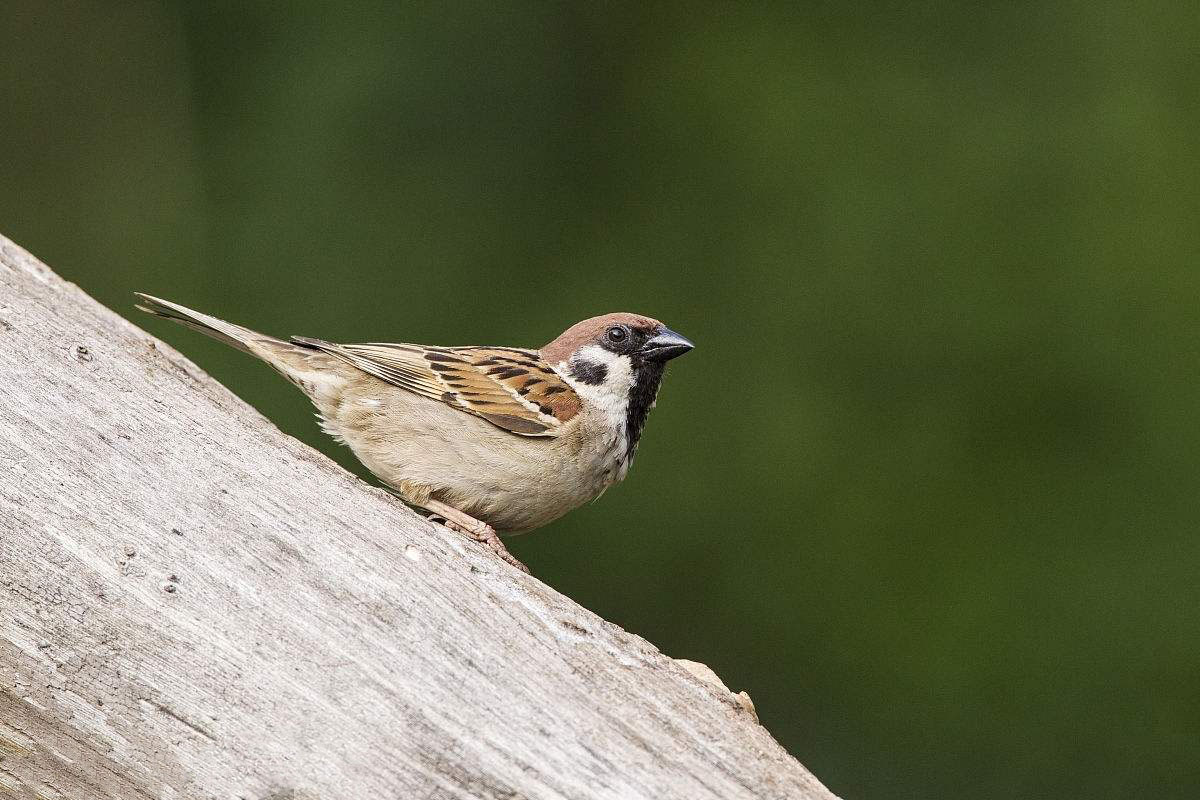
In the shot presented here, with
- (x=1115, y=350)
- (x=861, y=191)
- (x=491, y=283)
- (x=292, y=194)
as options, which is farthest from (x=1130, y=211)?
(x=292, y=194)

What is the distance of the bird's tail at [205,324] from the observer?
9.67 ft

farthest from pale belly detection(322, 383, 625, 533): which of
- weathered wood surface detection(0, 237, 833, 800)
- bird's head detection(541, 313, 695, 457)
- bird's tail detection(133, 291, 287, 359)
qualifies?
weathered wood surface detection(0, 237, 833, 800)

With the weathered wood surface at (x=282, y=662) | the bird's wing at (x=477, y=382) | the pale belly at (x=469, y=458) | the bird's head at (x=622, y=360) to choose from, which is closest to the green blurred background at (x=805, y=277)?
the bird's head at (x=622, y=360)

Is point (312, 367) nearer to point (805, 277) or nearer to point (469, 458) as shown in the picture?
point (469, 458)

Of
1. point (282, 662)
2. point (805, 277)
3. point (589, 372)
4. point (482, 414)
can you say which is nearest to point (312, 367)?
point (482, 414)

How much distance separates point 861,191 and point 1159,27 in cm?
125

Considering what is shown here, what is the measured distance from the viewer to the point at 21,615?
6.87 feet

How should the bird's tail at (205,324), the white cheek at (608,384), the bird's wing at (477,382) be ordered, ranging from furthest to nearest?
the white cheek at (608,384) < the bird's wing at (477,382) < the bird's tail at (205,324)

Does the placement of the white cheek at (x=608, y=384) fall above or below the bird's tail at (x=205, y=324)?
below

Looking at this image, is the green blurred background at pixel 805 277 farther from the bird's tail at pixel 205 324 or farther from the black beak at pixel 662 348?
the bird's tail at pixel 205 324

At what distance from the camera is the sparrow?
10.4 ft

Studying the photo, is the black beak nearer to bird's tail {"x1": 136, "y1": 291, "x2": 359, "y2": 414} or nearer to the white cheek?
the white cheek

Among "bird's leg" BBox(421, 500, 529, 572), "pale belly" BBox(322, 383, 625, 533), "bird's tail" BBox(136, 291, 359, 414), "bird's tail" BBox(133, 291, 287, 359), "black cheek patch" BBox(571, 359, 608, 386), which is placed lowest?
"bird's leg" BBox(421, 500, 529, 572)

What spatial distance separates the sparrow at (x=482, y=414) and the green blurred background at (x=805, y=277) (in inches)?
59.3
